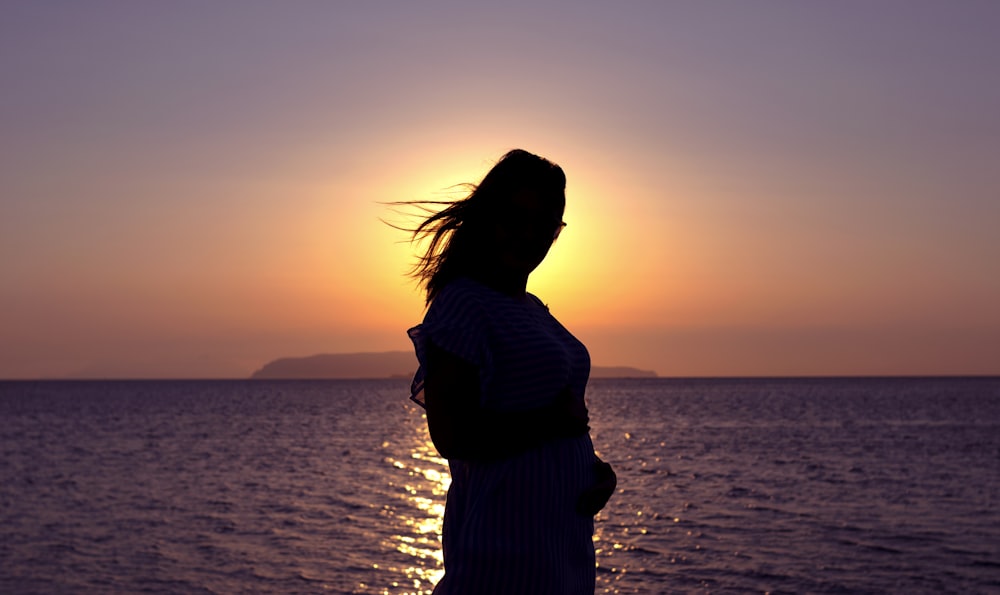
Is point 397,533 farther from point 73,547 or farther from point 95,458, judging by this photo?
point 95,458

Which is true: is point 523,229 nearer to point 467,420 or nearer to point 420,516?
point 467,420

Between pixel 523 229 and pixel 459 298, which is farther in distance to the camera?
pixel 523 229

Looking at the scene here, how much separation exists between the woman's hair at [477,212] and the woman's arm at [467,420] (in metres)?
0.30

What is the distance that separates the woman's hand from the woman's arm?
0.86ft

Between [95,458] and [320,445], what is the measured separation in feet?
41.1

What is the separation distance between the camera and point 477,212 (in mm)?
2691

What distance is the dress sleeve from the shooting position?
2.45m

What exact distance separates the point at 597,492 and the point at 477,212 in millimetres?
863

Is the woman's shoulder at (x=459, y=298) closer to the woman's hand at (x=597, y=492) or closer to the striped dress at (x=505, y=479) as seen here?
the striped dress at (x=505, y=479)

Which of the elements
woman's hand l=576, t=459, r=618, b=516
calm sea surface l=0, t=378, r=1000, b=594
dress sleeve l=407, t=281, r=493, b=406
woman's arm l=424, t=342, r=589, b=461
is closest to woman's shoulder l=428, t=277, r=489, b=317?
dress sleeve l=407, t=281, r=493, b=406

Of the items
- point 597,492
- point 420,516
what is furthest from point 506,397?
point 420,516

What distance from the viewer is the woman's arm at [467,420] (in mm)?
2441

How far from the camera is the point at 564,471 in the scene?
2.67 m

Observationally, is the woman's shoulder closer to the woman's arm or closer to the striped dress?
the striped dress
